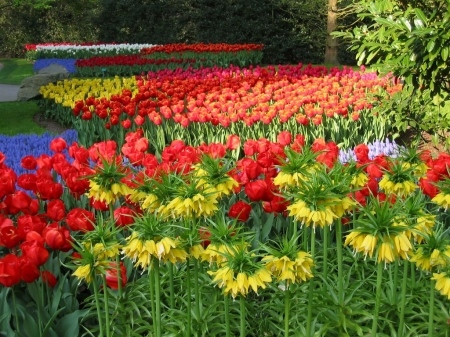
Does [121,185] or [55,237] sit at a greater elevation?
[121,185]

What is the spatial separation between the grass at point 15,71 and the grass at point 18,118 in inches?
290

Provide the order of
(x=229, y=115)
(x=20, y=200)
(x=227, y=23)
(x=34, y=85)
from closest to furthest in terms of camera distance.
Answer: (x=20, y=200), (x=229, y=115), (x=34, y=85), (x=227, y=23)

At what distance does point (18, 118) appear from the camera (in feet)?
37.8

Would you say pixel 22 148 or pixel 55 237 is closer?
pixel 55 237

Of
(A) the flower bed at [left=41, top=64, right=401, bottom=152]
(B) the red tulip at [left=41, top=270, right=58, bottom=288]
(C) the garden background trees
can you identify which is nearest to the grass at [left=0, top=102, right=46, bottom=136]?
(A) the flower bed at [left=41, top=64, right=401, bottom=152]

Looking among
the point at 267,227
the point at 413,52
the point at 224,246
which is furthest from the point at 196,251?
the point at 413,52

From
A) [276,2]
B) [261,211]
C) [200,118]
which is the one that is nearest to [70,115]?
[200,118]

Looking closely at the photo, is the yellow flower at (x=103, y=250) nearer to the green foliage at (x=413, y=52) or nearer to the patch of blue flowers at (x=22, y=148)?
the patch of blue flowers at (x=22, y=148)

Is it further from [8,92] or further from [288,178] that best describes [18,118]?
[288,178]

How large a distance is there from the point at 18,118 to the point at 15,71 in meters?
13.1

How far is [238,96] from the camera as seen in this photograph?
28.7ft

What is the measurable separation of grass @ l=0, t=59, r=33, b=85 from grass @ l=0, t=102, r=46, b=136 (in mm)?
7364

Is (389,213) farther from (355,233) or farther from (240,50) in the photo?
(240,50)

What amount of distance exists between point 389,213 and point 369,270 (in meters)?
1.32
